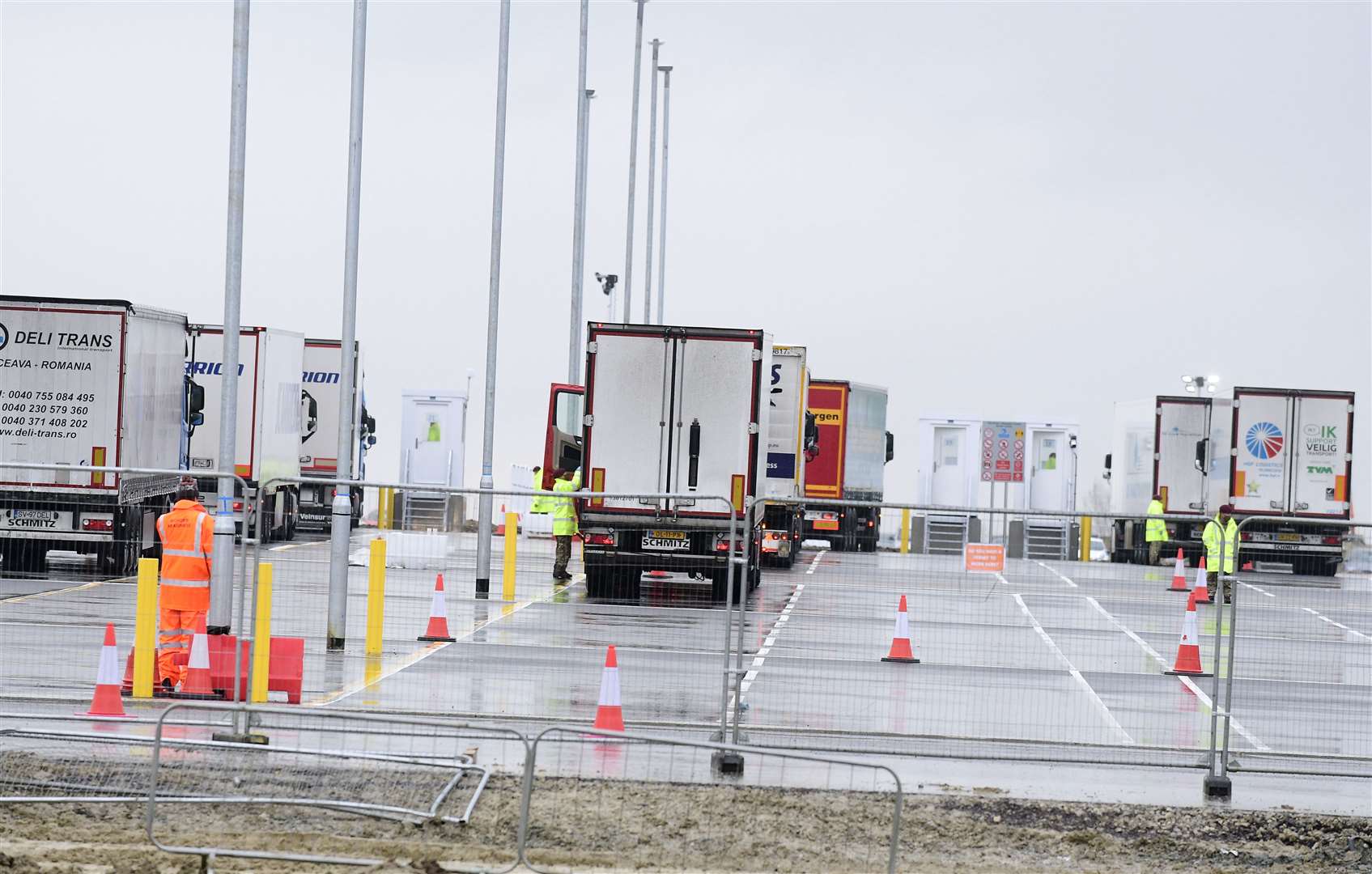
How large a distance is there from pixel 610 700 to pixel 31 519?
617 cm

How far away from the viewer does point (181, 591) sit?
14516 millimetres

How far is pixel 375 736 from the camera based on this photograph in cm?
1323

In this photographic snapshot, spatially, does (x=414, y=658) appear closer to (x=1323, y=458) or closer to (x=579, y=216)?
(x=579, y=216)

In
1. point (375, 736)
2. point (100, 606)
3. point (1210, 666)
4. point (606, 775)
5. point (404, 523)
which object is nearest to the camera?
point (606, 775)

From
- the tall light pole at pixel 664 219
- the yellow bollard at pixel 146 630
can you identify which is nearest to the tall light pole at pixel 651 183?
the tall light pole at pixel 664 219

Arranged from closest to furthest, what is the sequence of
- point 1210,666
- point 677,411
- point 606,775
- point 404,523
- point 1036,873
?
point 1036,873 < point 606,775 < point 404,523 < point 1210,666 < point 677,411

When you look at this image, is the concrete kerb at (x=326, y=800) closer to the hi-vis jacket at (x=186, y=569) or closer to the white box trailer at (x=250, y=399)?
the hi-vis jacket at (x=186, y=569)

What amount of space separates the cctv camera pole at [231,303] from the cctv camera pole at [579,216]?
13914 mm

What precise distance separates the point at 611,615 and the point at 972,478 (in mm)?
37106

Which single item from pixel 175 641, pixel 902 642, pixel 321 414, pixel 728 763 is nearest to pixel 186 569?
pixel 175 641

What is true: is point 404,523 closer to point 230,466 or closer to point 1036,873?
point 230,466

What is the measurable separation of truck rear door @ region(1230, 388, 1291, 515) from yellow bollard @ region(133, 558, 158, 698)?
99.4 ft

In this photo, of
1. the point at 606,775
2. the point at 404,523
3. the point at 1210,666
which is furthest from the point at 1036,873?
the point at 1210,666

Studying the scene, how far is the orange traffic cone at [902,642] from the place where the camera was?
43.8ft
